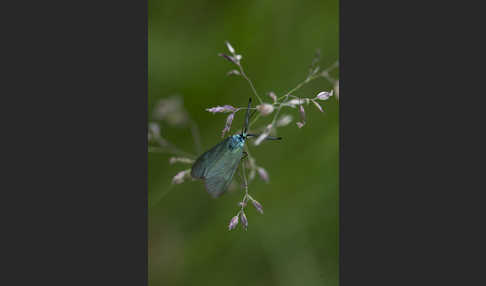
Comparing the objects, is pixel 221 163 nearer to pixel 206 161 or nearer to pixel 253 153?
pixel 206 161

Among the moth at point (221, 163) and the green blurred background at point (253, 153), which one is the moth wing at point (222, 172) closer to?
the moth at point (221, 163)

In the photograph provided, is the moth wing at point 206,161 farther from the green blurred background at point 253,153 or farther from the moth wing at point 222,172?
the green blurred background at point 253,153

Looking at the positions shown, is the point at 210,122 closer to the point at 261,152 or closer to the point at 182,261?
the point at 261,152

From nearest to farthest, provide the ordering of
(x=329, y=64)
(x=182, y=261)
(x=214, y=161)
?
1. (x=214, y=161)
2. (x=329, y=64)
3. (x=182, y=261)

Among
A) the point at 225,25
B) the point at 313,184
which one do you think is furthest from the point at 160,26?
the point at 313,184

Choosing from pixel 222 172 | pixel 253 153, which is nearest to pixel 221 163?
pixel 222 172

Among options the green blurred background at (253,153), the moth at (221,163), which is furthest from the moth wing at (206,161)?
the green blurred background at (253,153)

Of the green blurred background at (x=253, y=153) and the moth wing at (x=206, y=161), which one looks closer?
the moth wing at (x=206, y=161)
